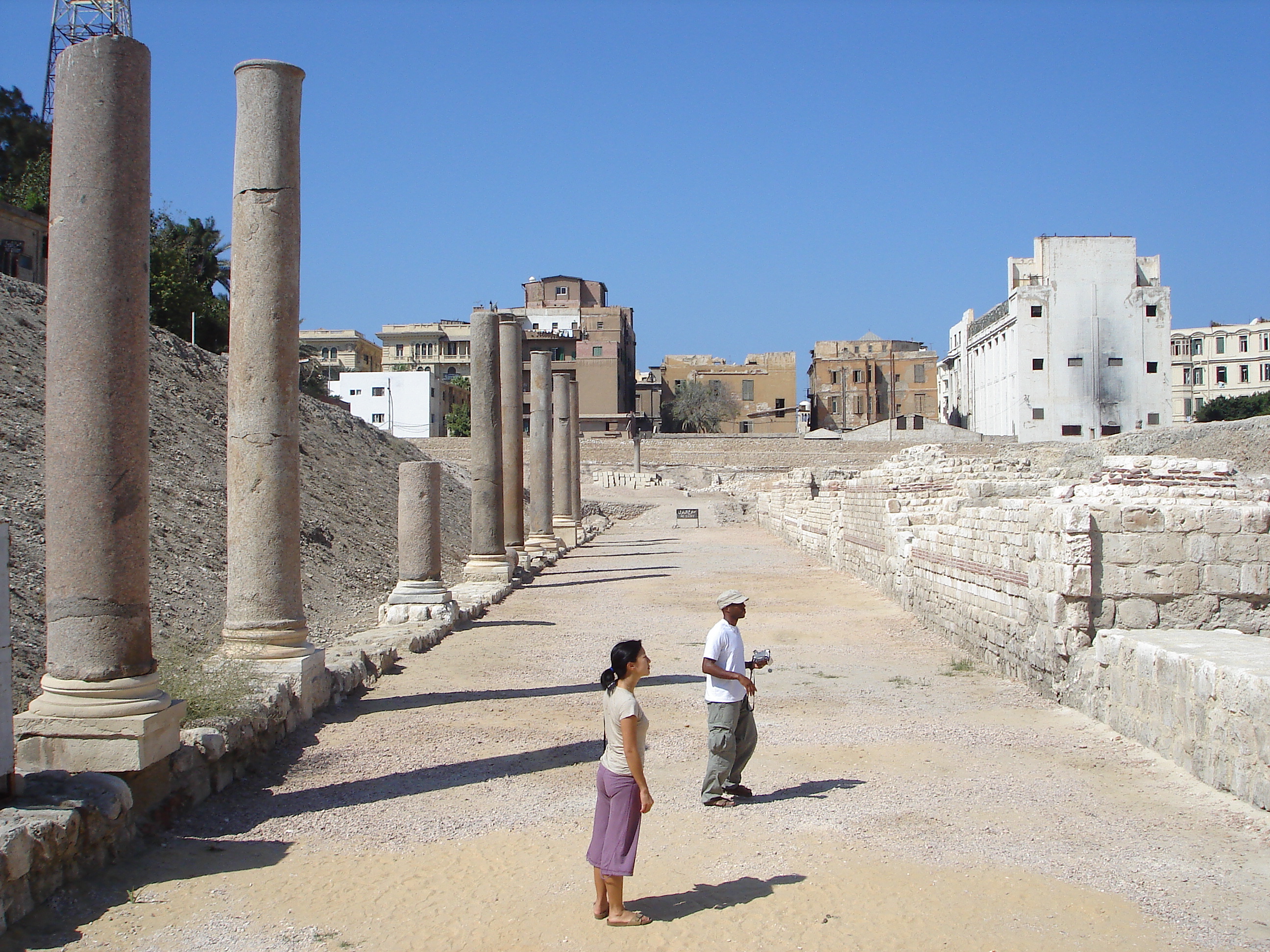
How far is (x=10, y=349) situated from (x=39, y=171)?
87.1 ft

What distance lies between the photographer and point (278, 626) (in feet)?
25.7

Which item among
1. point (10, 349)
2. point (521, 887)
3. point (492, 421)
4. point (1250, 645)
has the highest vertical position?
point (10, 349)

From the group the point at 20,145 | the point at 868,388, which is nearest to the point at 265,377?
the point at 20,145

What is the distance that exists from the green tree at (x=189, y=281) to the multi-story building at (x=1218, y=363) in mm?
65065

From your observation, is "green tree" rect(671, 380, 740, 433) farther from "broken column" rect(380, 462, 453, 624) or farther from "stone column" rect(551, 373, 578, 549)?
"broken column" rect(380, 462, 453, 624)

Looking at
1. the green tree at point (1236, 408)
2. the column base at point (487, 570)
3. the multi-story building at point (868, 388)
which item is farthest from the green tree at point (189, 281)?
the green tree at point (1236, 408)

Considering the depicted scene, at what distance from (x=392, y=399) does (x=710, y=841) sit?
64.3 meters

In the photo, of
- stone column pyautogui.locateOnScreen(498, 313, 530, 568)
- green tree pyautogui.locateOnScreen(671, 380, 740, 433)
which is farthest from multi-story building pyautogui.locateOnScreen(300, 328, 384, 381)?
stone column pyautogui.locateOnScreen(498, 313, 530, 568)

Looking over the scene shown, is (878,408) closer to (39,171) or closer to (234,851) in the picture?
(39,171)

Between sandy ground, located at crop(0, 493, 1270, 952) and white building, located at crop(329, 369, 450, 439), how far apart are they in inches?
2340

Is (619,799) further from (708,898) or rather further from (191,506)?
(191,506)

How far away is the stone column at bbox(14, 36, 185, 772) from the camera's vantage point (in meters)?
5.34

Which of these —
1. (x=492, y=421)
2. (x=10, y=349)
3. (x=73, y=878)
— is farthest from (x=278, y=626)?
(x=10, y=349)

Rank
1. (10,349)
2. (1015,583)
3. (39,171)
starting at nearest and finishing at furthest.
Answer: (1015,583) < (10,349) < (39,171)
